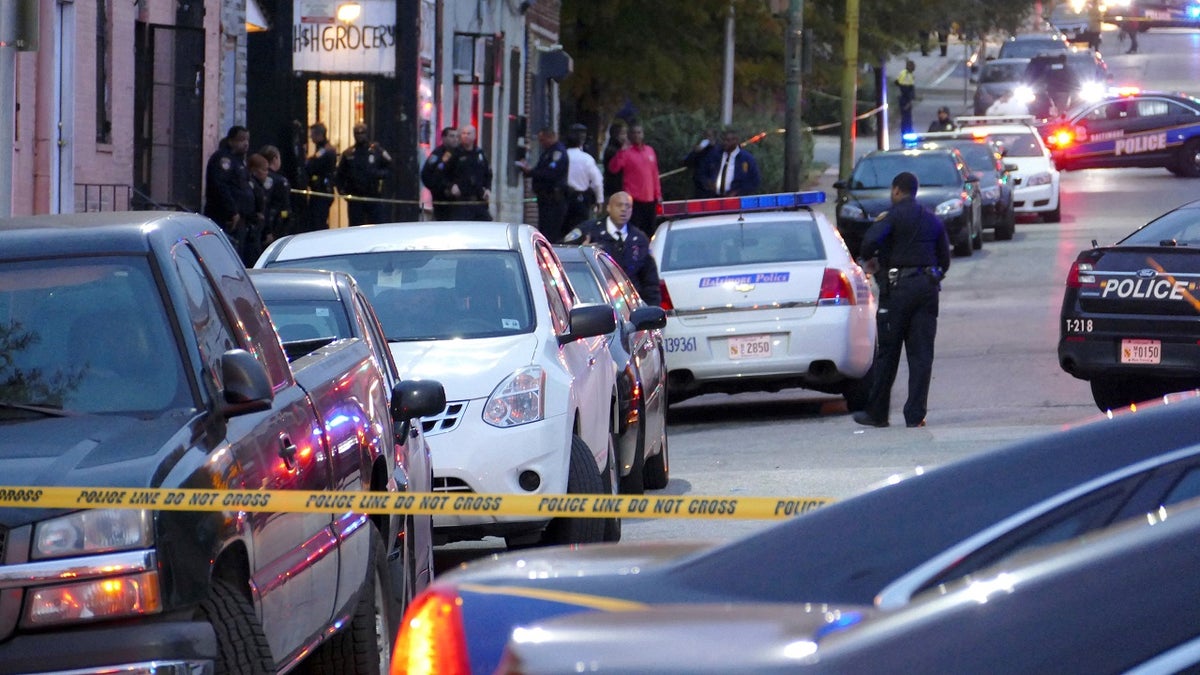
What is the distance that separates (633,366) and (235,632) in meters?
7.37

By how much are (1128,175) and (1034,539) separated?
41.5 metres

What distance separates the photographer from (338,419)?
23.3 feet

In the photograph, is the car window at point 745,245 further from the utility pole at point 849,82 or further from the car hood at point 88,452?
the utility pole at point 849,82

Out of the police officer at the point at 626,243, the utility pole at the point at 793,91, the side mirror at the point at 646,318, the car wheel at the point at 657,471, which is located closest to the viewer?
the side mirror at the point at 646,318

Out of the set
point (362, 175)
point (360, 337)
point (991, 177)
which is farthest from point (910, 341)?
point (991, 177)

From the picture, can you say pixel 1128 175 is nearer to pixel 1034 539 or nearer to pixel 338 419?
pixel 338 419

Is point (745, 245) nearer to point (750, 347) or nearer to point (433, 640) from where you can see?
point (750, 347)

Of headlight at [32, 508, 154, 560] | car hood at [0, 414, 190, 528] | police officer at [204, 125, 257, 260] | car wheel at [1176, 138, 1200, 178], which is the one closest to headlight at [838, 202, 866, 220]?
police officer at [204, 125, 257, 260]

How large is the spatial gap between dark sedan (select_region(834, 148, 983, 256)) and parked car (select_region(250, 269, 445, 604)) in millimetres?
18947

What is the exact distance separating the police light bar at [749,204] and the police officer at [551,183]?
8.27 meters

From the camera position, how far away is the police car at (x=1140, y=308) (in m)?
14.3

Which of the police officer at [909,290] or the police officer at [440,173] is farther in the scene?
the police officer at [440,173]

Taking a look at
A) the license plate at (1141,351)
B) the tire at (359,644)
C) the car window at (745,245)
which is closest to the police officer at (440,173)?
the car window at (745,245)

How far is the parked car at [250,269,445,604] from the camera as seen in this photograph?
8.09 meters
